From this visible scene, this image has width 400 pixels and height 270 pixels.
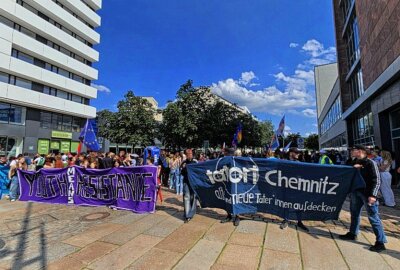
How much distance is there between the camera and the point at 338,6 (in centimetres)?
2656

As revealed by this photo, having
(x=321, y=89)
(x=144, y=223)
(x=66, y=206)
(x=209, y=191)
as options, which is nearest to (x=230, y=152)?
(x=209, y=191)

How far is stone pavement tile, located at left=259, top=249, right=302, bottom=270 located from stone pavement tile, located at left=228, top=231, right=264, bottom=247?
38cm

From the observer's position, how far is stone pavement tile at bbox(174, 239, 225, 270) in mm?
4078

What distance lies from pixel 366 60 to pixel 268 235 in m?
16.3

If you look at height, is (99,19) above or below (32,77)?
above

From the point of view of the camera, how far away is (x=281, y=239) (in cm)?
520

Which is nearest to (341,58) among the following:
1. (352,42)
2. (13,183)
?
(352,42)

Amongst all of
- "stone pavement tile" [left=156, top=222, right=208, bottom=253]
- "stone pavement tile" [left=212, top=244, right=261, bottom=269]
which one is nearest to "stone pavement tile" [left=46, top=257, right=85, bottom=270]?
"stone pavement tile" [left=156, top=222, right=208, bottom=253]

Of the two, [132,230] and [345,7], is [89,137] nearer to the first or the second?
[132,230]

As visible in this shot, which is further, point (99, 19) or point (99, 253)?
point (99, 19)

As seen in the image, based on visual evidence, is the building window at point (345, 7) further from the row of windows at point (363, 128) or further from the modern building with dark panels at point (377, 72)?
the row of windows at point (363, 128)

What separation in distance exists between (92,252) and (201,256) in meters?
1.92

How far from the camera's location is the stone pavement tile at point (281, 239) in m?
4.77

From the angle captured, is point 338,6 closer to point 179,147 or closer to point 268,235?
point 179,147
